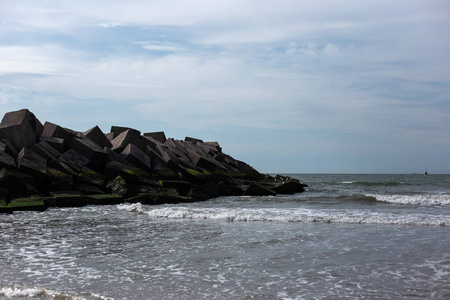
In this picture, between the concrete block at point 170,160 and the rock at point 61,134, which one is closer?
the rock at point 61,134

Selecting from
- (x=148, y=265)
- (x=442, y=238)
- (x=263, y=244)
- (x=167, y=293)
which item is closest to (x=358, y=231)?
(x=442, y=238)

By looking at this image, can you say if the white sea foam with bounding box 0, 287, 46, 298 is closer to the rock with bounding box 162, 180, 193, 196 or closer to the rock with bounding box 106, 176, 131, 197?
Result: the rock with bounding box 106, 176, 131, 197

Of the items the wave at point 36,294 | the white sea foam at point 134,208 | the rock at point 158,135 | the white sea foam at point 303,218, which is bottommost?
the wave at point 36,294

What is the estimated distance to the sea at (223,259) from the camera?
4.89 meters

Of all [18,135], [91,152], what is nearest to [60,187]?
[91,152]

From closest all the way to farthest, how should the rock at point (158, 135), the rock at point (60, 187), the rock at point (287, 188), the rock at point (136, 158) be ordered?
the rock at point (60, 187) → the rock at point (136, 158) → the rock at point (287, 188) → the rock at point (158, 135)

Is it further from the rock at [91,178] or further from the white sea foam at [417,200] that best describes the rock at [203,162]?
the white sea foam at [417,200]

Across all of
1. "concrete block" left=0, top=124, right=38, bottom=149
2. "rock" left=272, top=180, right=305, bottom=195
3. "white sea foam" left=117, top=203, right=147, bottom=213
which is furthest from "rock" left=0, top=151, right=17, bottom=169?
"rock" left=272, top=180, right=305, bottom=195

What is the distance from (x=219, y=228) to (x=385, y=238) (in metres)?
3.68

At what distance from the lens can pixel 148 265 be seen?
20.0 ft

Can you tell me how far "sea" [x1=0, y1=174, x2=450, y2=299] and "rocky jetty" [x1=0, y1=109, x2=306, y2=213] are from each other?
3644 mm

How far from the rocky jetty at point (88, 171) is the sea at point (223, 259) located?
364 cm

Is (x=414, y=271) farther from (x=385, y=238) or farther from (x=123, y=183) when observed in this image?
(x=123, y=183)

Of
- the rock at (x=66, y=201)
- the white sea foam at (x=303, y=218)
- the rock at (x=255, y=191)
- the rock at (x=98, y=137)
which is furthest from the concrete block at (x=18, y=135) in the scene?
the rock at (x=255, y=191)
